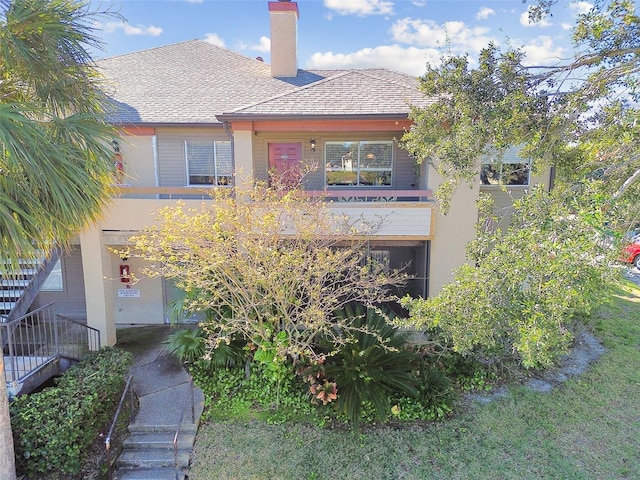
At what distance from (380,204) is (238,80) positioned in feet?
25.9

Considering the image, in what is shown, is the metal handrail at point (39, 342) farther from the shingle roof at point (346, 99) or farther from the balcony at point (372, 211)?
the shingle roof at point (346, 99)

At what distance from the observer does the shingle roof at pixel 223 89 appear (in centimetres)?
991

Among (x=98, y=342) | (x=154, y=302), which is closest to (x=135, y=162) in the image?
(x=154, y=302)

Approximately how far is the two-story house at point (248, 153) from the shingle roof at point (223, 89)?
0.19 ft

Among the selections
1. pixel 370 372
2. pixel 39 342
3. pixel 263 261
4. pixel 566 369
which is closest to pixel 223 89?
pixel 263 261

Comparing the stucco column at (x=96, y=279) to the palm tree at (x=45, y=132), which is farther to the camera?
the stucco column at (x=96, y=279)

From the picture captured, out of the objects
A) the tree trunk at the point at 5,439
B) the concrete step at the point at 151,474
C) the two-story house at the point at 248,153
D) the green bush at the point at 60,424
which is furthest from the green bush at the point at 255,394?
the two-story house at the point at 248,153

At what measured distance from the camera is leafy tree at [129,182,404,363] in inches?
278

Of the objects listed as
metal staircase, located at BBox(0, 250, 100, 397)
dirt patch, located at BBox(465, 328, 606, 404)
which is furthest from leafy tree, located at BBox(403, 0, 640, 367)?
metal staircase, located at BBox(0, 250, 100, 397)

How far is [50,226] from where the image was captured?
5688 millimetres

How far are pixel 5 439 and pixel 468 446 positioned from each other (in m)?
7.71

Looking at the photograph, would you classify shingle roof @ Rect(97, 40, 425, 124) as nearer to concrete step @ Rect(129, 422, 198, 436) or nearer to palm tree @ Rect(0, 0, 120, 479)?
palm tree @ Rect(0, 0, 120, 479)

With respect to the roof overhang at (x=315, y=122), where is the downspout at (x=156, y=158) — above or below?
below

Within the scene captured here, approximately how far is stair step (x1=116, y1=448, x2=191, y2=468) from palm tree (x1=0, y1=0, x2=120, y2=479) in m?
1.64
